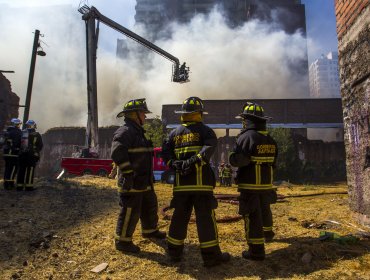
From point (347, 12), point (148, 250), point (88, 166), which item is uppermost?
point (347, 12)

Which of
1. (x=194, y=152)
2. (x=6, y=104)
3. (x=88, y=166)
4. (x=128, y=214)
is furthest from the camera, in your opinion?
(x=88, y=166)

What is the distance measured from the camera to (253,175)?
3428 mm

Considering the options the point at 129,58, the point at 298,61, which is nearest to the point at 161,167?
the point at 298,61

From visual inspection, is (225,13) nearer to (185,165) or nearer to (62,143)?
(62,143)

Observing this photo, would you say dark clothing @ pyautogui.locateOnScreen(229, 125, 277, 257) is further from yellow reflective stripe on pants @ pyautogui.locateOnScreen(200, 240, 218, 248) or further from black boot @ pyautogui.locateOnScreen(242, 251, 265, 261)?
yellow reflective stripe on pants @ pyautogui.locateOnScreen(200, 240, 218, 248)

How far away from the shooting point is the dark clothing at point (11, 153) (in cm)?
679

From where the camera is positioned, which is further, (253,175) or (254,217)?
(253,175)

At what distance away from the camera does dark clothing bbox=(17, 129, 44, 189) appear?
6.71 metres

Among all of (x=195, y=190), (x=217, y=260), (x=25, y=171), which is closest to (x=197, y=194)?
(x=195, y=190)

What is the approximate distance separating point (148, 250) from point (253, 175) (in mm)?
1506

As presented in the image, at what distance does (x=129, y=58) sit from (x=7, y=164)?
47487 mm

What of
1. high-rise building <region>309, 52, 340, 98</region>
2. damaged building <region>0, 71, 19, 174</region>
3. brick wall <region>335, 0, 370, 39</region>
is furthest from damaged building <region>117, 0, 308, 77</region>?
high-rise building <region>309, 52, 340, 98</region>

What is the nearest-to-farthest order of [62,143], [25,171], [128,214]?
[128,214], [25,171], [62,143]

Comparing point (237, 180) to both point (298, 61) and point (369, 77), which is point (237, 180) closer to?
point (369, 77)
